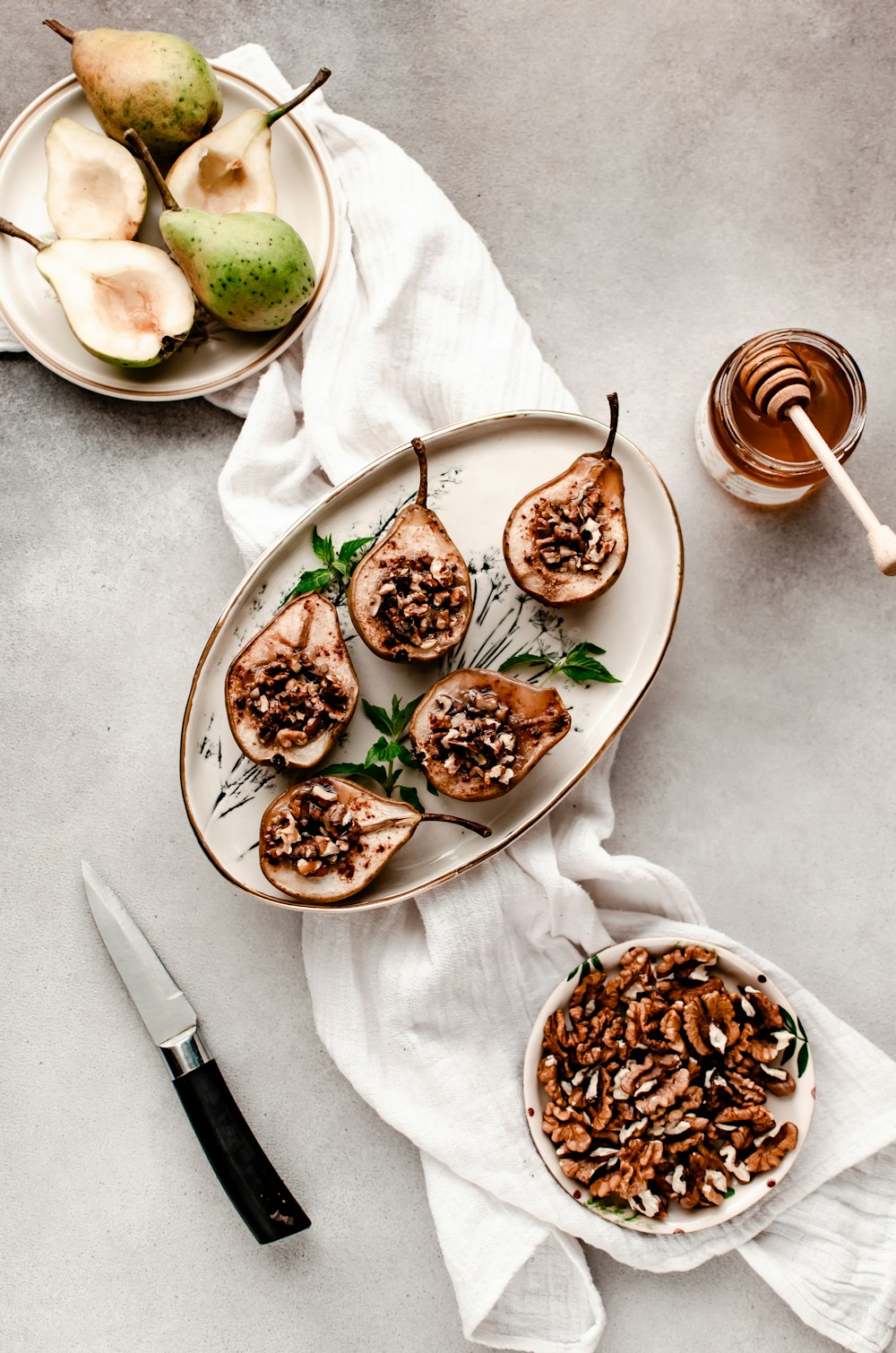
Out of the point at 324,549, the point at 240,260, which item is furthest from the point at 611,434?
the point at 240,260

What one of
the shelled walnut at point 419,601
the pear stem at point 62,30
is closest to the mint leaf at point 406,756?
the shelled walnut at point 419,601

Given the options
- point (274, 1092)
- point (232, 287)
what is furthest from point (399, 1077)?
point (232, 287)

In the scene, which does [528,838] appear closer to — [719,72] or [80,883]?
[80,883]

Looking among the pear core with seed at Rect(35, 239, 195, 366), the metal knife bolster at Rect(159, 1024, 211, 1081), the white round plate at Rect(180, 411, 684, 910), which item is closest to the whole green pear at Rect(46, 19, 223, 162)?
the pear core with seed at Rect(35, 239, 195, 366)

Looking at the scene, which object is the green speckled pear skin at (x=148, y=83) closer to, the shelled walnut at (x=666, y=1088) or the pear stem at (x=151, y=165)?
the pear stem at (x=151, y=165)

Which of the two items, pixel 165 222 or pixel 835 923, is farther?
pixel 835 923

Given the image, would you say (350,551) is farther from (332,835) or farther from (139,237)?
(139,237)

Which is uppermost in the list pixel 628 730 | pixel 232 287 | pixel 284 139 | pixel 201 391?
Result: pixel 284 139
